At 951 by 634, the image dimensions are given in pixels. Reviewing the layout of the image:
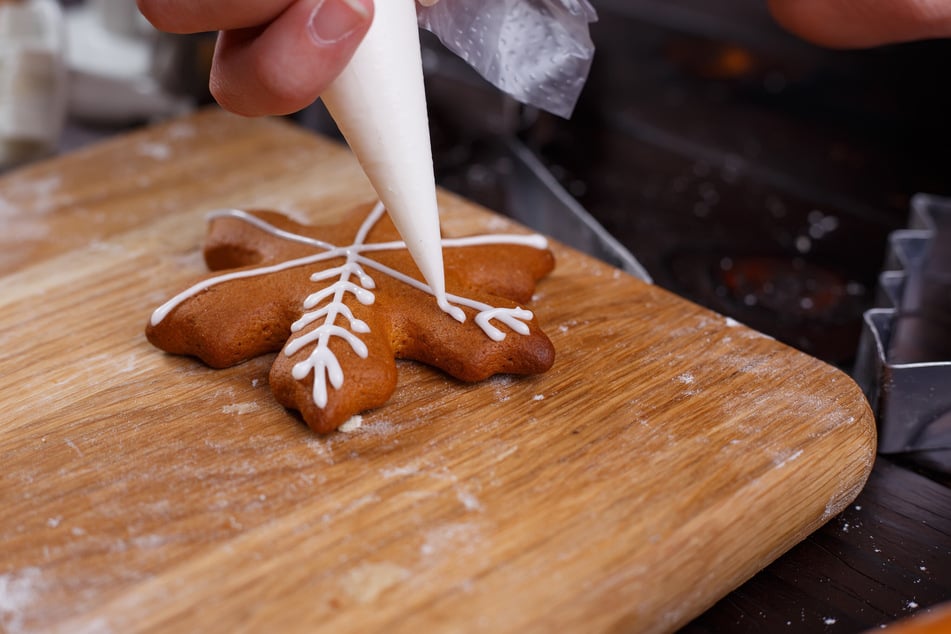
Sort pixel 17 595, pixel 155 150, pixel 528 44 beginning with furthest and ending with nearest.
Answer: pixel 155 150 < pixel 528 44 < pixel 17 595

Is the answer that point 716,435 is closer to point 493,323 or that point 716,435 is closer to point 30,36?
point 493,323

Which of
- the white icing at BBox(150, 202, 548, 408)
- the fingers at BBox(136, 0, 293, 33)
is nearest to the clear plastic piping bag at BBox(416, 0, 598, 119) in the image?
the white icing at BBox(150, 202, 548, 408)

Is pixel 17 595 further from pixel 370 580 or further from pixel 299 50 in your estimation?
pixel 299 50

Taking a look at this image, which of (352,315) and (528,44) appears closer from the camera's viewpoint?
(352,315)

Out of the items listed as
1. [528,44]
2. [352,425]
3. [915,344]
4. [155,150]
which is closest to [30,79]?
[155,150]

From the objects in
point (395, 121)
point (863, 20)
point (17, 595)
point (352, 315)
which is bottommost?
point (17, 595)

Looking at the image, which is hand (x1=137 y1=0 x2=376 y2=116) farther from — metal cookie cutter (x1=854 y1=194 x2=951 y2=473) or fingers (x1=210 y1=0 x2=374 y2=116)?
metal cookie cutter (x1=854 y1=194 x2=951 y2=473)

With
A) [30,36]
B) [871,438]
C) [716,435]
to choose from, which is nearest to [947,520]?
[871,438]

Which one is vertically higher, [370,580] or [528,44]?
[528,44]
